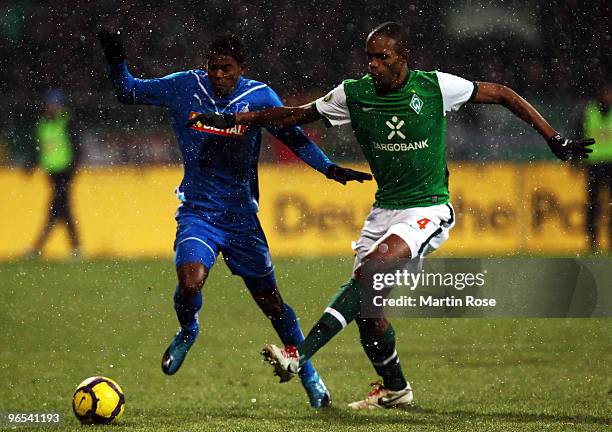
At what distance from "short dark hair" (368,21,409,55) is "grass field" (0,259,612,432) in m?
1.71

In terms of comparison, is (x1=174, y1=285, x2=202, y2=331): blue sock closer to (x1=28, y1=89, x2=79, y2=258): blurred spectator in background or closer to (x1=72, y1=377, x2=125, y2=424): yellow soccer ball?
(x1=72, y1=377, x2=125, y2=424): yellow soccer ball

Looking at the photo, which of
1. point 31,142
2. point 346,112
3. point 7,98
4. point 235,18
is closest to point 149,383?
point 346,112

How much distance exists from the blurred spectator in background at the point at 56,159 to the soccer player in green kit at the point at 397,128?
6.84m

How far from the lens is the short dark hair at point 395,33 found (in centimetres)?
554

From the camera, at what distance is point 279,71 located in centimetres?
1440

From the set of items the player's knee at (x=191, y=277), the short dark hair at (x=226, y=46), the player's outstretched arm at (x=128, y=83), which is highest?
→ the short dark hair at (x=226, y=46)

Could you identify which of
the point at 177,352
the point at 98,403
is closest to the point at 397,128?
the point at 177,352

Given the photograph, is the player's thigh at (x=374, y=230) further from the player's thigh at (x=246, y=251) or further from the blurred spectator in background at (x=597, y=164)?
the blurred spectator in background at (x=597, y=164)

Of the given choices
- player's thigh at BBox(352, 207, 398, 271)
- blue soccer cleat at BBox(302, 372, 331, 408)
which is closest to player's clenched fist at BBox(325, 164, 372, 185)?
player's thigh at BBox(352, 207, 398, 271)

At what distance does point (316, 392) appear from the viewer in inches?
244

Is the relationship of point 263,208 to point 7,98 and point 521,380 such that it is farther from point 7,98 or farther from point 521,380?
point 521,380

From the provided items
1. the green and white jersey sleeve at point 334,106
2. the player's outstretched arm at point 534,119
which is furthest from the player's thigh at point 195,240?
the player's outstretched arm at point 534,119

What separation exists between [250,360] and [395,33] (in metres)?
3.28

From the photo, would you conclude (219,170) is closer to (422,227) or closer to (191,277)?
(191,277)
